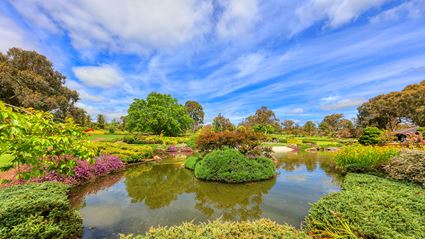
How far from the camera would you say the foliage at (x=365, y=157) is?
8.40 meters

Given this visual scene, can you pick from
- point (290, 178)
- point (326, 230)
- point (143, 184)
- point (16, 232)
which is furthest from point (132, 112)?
point (326, 230)

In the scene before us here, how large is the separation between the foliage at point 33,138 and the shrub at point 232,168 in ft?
21.1

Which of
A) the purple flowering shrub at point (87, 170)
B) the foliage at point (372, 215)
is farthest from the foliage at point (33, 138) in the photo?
the purple flowering shrub at point (87, 170)

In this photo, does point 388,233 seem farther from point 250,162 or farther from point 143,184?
point 143,184

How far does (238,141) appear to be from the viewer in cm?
973

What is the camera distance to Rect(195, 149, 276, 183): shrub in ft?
27.4

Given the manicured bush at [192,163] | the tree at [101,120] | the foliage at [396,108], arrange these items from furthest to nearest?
the tree at [101,120], the foliage at [396,108], the manicured bush at [192,163]

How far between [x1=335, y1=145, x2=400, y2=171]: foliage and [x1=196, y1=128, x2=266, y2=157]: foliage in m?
4.59

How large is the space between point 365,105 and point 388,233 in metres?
46.6

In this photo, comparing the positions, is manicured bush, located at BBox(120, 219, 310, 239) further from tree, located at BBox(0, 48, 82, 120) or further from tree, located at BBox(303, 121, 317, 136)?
tree, located at BBox(303, 121, 317, 136)

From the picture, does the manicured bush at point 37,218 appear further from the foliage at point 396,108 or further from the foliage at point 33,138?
the foliage at point 396,108

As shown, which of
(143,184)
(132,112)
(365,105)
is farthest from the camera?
(365,105)

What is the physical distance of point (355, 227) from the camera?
3.05 m

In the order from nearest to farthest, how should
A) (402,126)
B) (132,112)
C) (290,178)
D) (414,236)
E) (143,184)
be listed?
(414,236) → (143,184) → (290,178) → (132,112) → (402,126)
